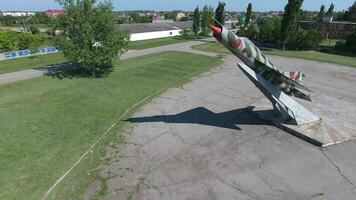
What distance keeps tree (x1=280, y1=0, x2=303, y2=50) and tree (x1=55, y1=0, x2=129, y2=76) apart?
34.3 m

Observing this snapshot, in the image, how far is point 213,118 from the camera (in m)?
19.1

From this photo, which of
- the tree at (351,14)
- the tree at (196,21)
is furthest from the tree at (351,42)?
the tree at (351,14)

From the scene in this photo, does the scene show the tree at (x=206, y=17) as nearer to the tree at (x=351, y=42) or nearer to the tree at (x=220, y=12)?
the tree at (x=220, y=12)

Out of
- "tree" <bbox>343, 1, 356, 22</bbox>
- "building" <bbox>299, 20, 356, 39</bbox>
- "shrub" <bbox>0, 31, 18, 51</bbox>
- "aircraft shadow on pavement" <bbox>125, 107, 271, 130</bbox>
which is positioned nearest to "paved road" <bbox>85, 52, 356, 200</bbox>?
A: "aircraft shadow on pavement" <bbox>125, 107, 271, 130</bbox>

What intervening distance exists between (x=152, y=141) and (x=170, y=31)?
2744 inches

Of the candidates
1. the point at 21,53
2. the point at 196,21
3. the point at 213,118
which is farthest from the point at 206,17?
the point at 213,118

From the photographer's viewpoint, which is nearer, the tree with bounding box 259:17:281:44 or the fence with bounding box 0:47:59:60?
the fence with bounding box 0:47:59:60

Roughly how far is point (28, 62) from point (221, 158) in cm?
3370

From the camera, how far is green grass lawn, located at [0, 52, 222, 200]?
12.1 metres

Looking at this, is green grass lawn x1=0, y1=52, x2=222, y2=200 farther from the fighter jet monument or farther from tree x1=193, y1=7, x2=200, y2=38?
tree x1=193, y1=7, x2=200, y2=38

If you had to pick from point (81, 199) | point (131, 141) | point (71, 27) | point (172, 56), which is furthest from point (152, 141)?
point (172, 56)

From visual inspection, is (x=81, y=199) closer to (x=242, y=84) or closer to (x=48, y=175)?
(x=48, y=175)

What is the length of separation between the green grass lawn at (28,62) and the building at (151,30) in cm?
2661

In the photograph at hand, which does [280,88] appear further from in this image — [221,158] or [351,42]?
[351,42]
